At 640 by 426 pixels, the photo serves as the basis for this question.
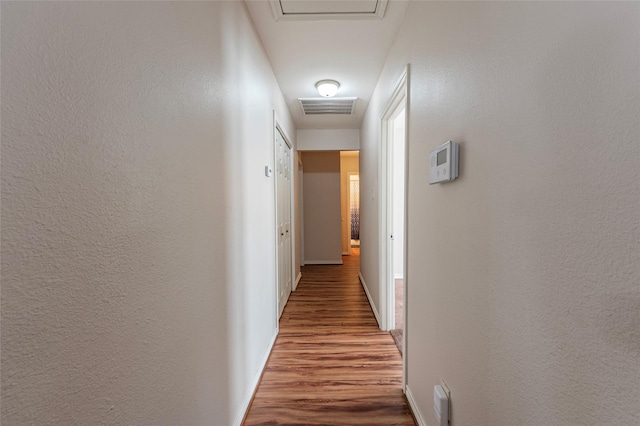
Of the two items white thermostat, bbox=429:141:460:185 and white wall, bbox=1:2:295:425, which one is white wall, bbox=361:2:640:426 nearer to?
white thermostat, bbox=429:141:460:185

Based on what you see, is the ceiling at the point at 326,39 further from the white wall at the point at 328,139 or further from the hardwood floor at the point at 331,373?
the hardwood floor at the point at 331,373

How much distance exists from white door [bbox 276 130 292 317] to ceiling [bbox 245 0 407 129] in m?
0.67

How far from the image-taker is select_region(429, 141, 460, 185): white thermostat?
3.30 ft

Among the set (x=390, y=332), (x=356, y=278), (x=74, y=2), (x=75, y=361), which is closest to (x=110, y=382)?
(x=75, y=361)

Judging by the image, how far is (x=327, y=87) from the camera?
103 inches

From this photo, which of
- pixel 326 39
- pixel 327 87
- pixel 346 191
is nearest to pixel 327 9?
pixel 326 39

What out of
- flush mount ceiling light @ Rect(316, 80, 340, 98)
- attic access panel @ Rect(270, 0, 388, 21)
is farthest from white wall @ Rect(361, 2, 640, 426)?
flush mount ceiling light @ Rect(316, 80, 340, 98)

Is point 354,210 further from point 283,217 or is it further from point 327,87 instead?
point 327,87

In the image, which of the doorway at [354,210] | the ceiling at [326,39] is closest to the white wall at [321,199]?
the doorway at [354,210]

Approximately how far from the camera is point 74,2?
54 cm

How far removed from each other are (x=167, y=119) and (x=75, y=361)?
67 centimetres

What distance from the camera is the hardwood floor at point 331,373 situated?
5.05ft

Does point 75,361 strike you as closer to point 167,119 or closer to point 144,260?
point 144,260

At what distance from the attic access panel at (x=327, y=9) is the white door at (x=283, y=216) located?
120 cm
